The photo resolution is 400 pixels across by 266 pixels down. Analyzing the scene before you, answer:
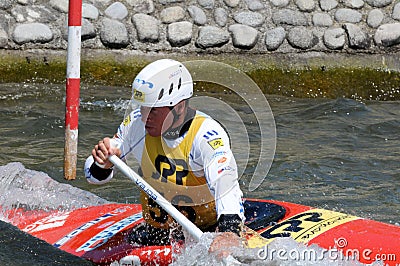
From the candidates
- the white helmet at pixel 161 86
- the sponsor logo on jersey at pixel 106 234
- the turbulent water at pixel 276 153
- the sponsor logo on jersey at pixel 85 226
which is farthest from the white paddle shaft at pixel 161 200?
the sponsor logo on jersey at pixel 85 226

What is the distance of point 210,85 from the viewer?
9195 millimetres

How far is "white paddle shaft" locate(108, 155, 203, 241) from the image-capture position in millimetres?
3805

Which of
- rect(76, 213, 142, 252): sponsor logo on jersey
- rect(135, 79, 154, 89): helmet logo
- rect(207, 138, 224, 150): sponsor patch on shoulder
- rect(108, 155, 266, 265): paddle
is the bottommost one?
rect(76, 213, 142, 252): sponsor logo on jersey

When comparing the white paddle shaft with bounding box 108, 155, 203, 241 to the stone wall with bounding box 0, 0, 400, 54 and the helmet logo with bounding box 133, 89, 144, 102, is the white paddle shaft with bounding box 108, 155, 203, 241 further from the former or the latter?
the stone wall with bounding box 0, 0, 400, 54

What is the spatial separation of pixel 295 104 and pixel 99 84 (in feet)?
7.24

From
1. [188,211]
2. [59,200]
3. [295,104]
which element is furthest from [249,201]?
[295,104]

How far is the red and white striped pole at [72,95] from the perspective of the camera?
16.4 ft

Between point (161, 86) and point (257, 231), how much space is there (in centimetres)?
95

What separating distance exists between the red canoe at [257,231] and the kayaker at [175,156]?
0.18m

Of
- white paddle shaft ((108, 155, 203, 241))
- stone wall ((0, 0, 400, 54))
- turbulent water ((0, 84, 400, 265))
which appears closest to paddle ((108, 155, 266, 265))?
white paddle shaft ((108, 155, 203, 241))

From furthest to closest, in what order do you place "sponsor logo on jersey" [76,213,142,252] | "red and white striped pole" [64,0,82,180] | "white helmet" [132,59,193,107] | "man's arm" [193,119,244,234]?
"red and white striped pole" [64,0,82,180]
"sponsor logo on jersey" [76,213,142,252]
"white helmet" [132,59,193,107]
"man's arm" [193,119,244,234]

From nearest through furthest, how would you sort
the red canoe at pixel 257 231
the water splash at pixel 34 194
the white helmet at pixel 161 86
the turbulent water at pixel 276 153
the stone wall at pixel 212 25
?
1. the white helmet at pixel 161 86
2. the red canoe at pixel 257 231
3. the water splash at pixel 34 194
4. the turbulent water at pixel 276 153
5. the stone wall at pixel 212 25

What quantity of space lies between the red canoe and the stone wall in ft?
13.3

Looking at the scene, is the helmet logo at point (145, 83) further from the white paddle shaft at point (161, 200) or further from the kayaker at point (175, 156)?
the white paddle shaft at point (161, 200)
